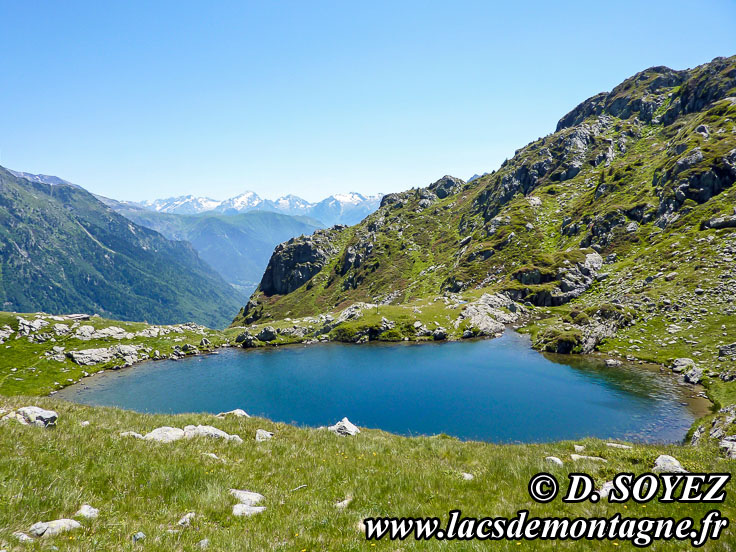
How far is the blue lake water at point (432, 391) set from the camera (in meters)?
52.1

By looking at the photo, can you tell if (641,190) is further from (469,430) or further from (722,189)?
(469,430)

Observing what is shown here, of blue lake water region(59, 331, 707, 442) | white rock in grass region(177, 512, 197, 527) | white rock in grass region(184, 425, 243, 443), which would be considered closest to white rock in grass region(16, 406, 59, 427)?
white rock in grass region(184, 425, 243, 443)

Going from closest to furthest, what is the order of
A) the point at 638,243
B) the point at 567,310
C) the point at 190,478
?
the point at 190,478, the point at 567,310, the point at 638,243

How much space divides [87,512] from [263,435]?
9.45 m

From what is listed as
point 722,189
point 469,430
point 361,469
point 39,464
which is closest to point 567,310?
point 722,189

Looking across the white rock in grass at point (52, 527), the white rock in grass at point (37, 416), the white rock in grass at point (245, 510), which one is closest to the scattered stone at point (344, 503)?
the white rock in grass at point (245, 510)

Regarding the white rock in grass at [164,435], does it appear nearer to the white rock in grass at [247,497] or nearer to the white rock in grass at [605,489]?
the white rock in grass at [247,497]

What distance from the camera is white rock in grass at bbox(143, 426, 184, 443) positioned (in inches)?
534

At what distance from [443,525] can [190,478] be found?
7.27 m

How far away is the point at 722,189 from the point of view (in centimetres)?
11862

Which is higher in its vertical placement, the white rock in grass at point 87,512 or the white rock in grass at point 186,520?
the white rock in grass at point 87,512

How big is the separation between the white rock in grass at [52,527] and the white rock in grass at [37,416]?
855 centimetres

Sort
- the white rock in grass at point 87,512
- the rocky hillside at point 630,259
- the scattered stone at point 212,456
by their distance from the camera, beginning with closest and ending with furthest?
the white rock in grass at point 87,512 < the scattered stone at point 212,456 < the rocky hillside at point 630,259

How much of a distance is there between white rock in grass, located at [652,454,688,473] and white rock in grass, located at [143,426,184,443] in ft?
57.9
